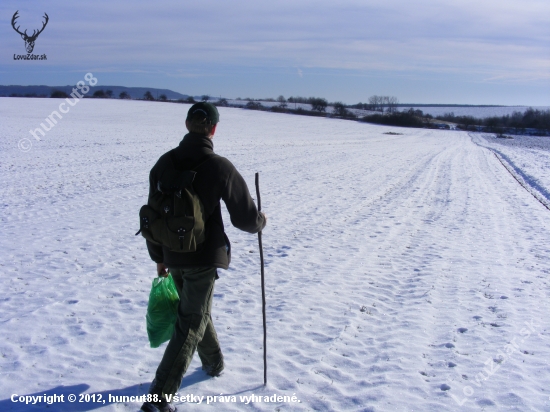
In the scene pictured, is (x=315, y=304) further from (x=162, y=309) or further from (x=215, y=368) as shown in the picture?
(x=162, y=309)

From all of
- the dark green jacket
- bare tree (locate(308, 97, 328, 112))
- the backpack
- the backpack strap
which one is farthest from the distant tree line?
the backpack

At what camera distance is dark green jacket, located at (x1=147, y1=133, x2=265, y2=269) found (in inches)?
130

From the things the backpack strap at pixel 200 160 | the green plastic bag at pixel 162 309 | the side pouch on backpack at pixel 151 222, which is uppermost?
the backpack strap at pixel 200 160

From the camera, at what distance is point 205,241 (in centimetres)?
339

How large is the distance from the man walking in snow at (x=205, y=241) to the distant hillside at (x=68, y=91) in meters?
86.9

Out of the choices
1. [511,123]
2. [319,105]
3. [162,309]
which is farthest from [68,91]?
[162,309]

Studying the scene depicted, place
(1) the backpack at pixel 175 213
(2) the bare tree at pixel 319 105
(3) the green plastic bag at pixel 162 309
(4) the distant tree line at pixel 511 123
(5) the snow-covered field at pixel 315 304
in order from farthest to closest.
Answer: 1. (2) the bare tree at pixel 319 105
2. (4) the distant tree line at pixel 511 123
3. (5) the snow-covered field at pixel 315 304
4. (3) the green plastic bag at pixel 162 309
5. (1) the backpack at pixel 175 213

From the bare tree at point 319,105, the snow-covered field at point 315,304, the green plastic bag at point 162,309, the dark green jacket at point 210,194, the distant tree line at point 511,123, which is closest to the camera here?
the dark green jacket at point 210,194

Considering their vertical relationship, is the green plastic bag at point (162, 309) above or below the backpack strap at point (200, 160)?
below

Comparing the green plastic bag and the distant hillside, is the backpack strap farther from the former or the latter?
the distant hillside

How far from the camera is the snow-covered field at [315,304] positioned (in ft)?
13.3

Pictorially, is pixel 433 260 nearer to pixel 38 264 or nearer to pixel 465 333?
pixel 465 333

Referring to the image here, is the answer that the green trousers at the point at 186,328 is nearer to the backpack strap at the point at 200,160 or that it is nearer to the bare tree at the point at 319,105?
the backpack strap at the point at 200,160

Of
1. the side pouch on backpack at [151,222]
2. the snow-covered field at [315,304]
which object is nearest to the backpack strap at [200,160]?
the side pouch on backpack at [151,222]
